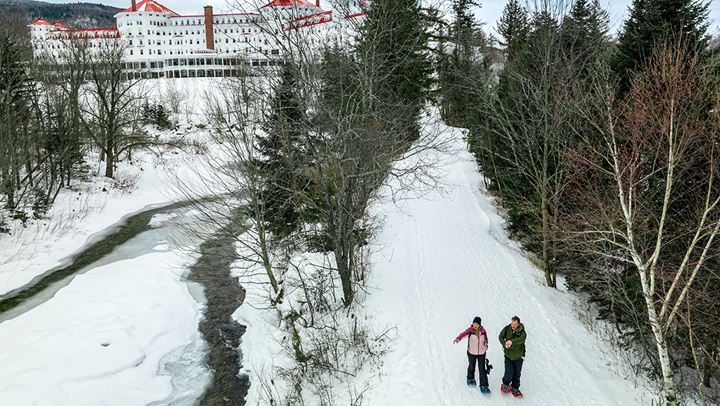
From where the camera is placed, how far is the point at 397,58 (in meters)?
16.2

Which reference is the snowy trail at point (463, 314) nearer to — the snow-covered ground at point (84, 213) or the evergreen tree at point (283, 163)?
the evergreen tree at point (283, 163)

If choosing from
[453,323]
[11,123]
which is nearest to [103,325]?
[453,323]

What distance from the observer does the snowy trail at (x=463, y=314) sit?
9953mm

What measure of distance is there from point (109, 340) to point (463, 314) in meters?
10.4

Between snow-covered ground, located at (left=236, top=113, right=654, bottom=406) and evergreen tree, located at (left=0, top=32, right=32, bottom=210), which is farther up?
evergreen tree, located at (left=0, top=32, right=32, bottom=210)

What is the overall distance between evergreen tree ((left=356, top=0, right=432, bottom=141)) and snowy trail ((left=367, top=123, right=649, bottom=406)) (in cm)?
477

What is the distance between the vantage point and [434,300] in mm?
14273

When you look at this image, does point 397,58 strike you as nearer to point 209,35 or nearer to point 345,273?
point 345,273

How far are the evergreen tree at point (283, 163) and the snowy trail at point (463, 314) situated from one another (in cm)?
388

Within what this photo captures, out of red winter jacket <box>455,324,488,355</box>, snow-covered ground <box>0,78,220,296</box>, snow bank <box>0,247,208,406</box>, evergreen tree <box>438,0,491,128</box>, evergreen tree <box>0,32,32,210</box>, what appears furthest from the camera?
evergreen tree <box>438,0,491,128</box>

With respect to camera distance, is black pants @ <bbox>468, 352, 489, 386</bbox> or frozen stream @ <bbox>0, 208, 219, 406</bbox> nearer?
black pants @ <bbox>468, 352, 489, 386</bbox>

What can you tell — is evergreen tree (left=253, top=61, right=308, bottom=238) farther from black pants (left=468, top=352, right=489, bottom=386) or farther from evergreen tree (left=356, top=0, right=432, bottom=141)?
black pants (left=468, top=352, right=489, bottom=386)

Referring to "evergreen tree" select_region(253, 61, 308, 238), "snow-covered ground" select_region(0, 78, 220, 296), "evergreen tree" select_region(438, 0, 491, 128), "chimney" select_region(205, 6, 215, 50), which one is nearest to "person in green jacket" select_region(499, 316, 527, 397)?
"evergreen tree" select_region(253, 61, 308, 238)

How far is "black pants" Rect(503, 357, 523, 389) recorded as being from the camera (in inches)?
373
